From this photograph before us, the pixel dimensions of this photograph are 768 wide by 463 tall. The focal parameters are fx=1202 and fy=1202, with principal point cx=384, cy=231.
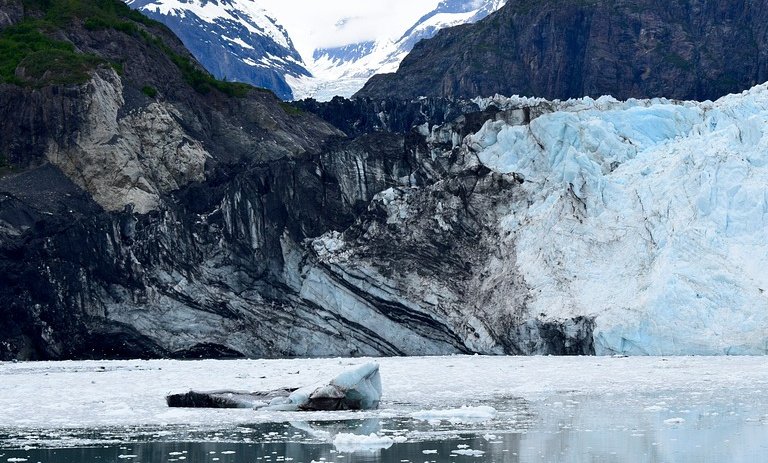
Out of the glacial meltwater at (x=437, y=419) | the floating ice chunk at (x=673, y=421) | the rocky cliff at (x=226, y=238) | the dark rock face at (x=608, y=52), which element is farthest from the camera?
the dark rock face at (x=608, y=52)

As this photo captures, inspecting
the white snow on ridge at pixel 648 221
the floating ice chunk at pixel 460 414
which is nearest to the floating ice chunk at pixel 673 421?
the floating ice chunk at pixel 460 414

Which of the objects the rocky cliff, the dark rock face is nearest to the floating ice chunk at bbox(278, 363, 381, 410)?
the rocky cliff

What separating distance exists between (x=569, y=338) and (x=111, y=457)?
65.6 ft

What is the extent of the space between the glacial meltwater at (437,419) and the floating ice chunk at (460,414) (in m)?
0.02

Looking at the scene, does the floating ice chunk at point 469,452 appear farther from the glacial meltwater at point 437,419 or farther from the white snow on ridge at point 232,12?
the white snow on ridge at point 232,12

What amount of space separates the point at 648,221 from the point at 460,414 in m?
17.1

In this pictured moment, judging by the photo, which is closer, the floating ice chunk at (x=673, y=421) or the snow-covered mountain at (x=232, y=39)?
the floating ice chunk at (x=673, y=421)

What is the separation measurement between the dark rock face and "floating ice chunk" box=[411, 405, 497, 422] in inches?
1961

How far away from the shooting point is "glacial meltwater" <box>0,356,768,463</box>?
16234 mm

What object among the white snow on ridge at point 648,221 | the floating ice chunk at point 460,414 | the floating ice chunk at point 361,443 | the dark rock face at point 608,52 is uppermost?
the dark rock face at point 608,52

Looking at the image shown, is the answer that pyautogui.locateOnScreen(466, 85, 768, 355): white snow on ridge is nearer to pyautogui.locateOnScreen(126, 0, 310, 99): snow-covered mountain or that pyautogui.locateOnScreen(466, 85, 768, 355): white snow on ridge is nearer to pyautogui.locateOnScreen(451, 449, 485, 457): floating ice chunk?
pyautogui.locateOnScreen(451, 449, 485, 457): floating ice chunk

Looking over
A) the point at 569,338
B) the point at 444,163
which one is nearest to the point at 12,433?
the point at 569,338

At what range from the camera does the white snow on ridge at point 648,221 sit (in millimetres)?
32562

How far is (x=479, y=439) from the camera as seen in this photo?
17.4 m
